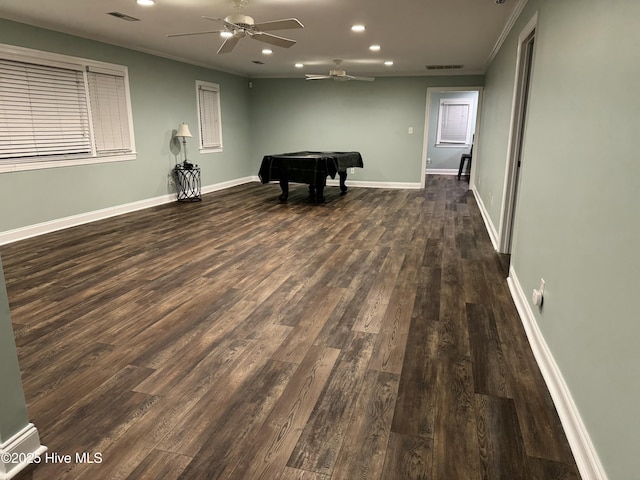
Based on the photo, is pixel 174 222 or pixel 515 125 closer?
pixel 515 125

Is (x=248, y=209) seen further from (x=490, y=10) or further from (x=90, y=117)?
(x=490, y=10)

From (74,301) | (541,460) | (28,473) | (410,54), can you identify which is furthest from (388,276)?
(410,54)

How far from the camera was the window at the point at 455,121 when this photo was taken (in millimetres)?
11742

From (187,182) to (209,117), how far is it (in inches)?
63.0

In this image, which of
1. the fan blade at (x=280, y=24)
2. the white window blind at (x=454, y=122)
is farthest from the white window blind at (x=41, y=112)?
the white window blind at (x=454, y=122)

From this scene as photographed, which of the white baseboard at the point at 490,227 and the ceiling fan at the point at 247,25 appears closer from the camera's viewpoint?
the ceiling fan at the point at 247,25

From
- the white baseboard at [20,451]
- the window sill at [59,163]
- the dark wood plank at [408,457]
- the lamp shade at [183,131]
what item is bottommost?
the dark wood plank at [408,457]

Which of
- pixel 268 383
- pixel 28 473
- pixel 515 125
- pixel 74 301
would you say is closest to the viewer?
pixel 28 473

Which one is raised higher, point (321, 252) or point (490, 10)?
point (490, 10)

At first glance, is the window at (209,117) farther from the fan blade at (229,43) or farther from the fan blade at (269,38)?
the fan blade at (269,38)

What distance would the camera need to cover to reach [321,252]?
14.4ft

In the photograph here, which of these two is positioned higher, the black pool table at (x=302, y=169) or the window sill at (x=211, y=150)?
the window sill at (x=211, y=150)

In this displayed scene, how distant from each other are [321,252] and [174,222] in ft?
7.93

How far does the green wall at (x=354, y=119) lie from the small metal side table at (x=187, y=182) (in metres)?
2.54
